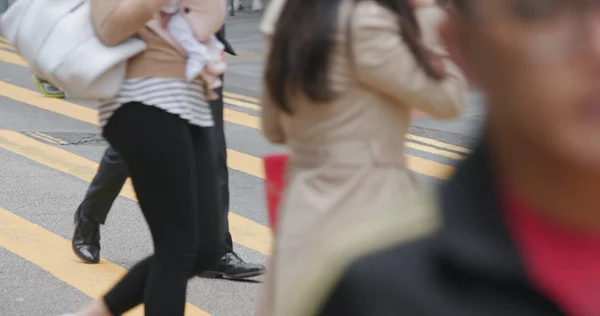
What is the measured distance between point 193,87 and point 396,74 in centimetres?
99

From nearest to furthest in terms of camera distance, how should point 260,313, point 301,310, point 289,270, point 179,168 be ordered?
point 301,310
point 289,270
point 260,313
point 179,168

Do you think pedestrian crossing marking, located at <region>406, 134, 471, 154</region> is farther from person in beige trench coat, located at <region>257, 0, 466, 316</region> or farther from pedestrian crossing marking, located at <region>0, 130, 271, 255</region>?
person in beige trench coat, located at <region>257, 0, 466, 316</region>

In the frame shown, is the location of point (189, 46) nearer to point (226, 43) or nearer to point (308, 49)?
point (308, 49)

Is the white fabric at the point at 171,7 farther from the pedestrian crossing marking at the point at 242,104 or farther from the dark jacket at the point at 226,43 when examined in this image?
the pedestrian crossing marking at the point at 242,104

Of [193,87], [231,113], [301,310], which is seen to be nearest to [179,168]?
[193,87]

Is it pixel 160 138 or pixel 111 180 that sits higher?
pixel 160 138

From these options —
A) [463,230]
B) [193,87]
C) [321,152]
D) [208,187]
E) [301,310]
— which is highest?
[463,230]

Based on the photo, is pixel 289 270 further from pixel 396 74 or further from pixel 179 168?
pixel 179 168

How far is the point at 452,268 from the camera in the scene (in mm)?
794

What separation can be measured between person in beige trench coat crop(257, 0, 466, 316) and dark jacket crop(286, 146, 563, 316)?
6.37 ft

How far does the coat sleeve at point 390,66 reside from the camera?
9.29 ft

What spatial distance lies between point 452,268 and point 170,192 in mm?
2873

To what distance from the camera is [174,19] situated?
12.2 feet

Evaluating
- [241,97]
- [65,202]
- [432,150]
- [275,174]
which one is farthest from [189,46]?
[241,97]
